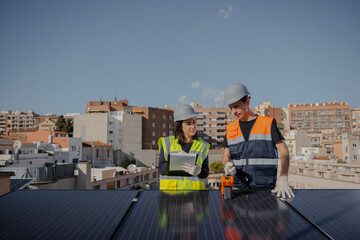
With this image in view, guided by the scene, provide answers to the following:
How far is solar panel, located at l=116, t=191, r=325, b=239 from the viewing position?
262 centimetres

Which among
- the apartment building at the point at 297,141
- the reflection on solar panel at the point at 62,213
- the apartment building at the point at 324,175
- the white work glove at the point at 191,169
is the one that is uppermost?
the white work glove at the point at 191,169

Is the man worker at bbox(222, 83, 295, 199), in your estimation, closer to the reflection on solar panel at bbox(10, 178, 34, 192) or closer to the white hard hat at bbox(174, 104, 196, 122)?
the white hard hat at bbox(174, 104, 196, 122)

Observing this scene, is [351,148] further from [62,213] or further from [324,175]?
[62,213]

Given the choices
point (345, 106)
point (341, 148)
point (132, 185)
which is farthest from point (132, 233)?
point (345, 106)

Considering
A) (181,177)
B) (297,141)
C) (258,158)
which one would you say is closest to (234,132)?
(258,158)

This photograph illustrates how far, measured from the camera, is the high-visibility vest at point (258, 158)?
468cm

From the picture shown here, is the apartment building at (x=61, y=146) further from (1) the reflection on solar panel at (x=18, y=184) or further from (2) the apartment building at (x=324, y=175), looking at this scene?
(1) the reflection on solar panel at (x=18, y=184)

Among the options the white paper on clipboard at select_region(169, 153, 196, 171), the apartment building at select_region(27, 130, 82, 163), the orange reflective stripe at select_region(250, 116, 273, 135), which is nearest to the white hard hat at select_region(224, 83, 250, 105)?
the orange reflective stripe at select_region(250, 116, 273, 135)

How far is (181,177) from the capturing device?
16.9ft

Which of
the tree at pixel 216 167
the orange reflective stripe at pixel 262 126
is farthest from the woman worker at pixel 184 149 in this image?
the tree at pixel 216 167

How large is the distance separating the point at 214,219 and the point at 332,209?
159 cm

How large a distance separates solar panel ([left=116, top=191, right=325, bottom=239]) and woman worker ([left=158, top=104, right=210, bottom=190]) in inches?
46.1

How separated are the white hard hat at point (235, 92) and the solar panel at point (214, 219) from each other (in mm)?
1573

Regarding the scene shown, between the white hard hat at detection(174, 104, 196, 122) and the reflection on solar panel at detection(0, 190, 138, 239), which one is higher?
the white hard hat at detection(174, 104, 196, 122)
